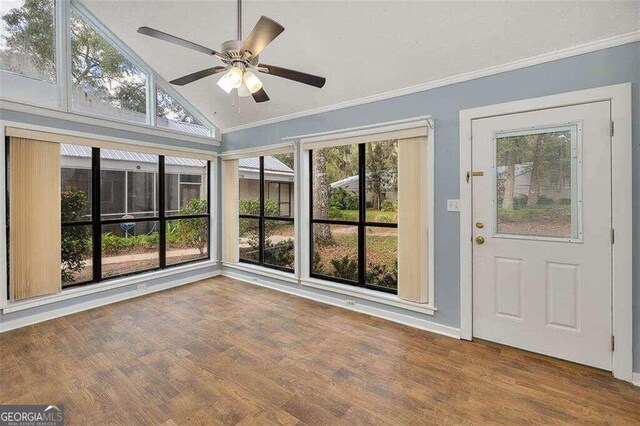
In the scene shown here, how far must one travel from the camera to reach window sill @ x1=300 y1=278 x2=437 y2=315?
10.1 ft

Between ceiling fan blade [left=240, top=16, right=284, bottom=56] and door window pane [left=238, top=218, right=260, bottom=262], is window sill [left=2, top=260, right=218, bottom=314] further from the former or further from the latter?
ceiling fan blade [left=240, top=16, right=284, bottom=56]

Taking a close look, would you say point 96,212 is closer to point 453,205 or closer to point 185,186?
point 185,186

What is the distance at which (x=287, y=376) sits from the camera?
88.8 inches

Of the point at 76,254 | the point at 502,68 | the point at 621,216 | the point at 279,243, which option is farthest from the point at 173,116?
the point at 621,216

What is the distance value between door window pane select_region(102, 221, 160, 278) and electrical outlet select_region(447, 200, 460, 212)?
4071 millimetres

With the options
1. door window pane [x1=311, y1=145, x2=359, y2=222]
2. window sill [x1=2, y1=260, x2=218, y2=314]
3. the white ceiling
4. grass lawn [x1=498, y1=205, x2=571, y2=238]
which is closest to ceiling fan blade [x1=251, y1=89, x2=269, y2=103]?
the white ceiling

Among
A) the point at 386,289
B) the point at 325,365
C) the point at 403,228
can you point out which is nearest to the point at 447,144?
the point at 403,228

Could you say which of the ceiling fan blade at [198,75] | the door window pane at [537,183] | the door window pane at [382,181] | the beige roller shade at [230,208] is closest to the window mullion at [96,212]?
the beige roller shade at [230,208]

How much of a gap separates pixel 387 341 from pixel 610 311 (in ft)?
5.80

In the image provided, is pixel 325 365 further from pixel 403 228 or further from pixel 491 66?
pixel 491 66

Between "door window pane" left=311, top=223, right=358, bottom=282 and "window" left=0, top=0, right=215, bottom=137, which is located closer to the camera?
"window" left=0, top=0, right=215, bottom=137

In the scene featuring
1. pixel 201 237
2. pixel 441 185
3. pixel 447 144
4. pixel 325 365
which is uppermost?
pixel 447 144

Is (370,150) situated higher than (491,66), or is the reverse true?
(491,66)

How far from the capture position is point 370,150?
3.63 meters
